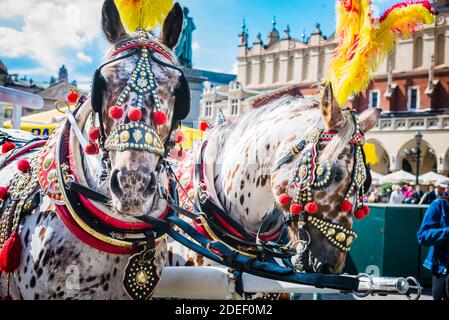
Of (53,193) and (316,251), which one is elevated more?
(53,193)

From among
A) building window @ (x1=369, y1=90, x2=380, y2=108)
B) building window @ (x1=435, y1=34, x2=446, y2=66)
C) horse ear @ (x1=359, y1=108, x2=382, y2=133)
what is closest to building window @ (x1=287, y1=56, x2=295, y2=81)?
building window @ (x1=369, y1=90, x2=380, y2=108)

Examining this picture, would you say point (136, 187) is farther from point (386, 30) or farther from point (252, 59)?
point (252, 59)

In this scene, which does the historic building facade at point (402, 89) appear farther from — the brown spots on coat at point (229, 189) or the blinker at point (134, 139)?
the blinker at point (134, 139)

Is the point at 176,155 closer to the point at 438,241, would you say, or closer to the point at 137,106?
the point at 137,106

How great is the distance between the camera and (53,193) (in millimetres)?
2244

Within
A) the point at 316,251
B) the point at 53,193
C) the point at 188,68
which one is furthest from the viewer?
the point at 188,68

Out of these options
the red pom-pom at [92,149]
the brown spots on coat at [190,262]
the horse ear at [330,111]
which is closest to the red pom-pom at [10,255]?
the red pom-pom at [92,149]

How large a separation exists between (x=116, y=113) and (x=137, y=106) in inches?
3.3

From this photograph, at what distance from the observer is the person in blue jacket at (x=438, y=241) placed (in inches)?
256

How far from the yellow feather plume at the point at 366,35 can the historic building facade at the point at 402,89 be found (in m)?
25.9

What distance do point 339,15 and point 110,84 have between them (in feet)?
6.44

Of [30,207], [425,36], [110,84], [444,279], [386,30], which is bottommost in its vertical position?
[444,279]

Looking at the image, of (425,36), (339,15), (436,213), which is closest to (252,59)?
(425,36)

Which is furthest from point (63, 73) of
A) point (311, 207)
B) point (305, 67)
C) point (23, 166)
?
point (305, 67)
